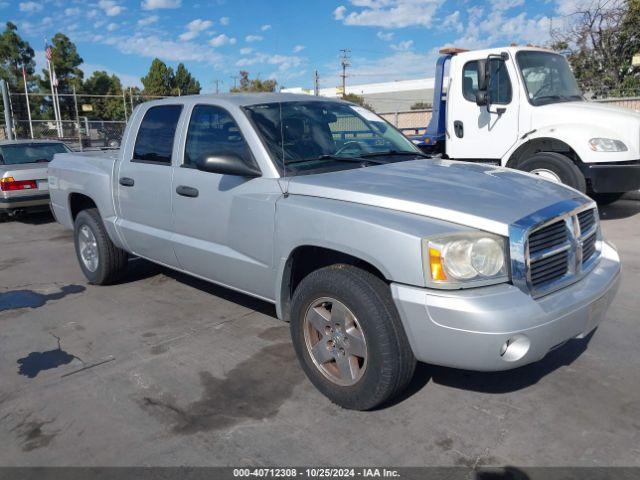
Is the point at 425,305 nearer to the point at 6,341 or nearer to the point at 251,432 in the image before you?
the point at 251,432

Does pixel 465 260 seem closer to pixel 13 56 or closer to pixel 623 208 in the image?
pixel 623 208

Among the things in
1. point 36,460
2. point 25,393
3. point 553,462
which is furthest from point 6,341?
point 553,462

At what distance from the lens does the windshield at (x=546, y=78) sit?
7891 mm

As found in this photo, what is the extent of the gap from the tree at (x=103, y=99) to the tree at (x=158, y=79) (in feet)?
11.2

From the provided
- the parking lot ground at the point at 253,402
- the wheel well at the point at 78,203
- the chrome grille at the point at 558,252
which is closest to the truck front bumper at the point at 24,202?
the wheel well at the point at 78,203

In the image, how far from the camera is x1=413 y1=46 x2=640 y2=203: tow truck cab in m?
7.25

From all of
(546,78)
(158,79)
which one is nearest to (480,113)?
(546,78)

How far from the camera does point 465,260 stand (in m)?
2.76

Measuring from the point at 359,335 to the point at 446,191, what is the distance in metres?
0.97

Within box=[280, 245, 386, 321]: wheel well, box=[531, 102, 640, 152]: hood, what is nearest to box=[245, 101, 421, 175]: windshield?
box=[280, 245, 386, 321]: wheel well

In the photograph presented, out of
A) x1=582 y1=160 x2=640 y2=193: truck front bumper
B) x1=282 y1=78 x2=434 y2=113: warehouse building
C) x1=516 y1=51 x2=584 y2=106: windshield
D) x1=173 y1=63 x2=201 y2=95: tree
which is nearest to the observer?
x1=582 y1=160 x2=640 y2=193: truck front bumper

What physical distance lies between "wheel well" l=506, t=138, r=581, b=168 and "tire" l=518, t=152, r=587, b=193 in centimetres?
10

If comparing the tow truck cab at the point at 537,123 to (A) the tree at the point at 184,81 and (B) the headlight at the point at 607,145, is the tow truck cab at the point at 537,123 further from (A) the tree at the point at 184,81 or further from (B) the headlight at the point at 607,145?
(A) the tree at the point at 184,81

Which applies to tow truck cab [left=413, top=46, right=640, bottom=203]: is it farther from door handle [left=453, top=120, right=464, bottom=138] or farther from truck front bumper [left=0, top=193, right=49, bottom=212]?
truck front bumper [left=0, top=193, right=49, bottom=212]
